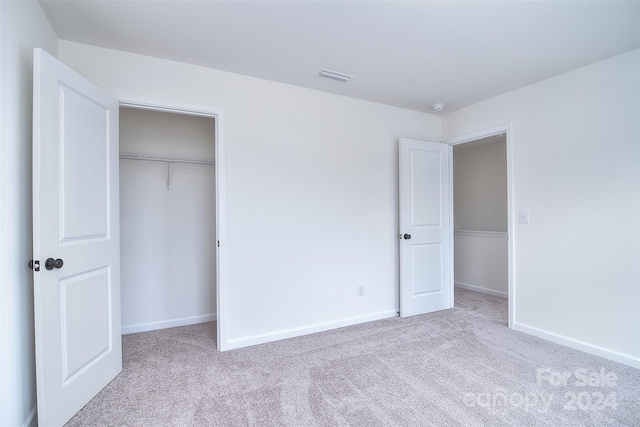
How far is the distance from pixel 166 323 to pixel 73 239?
1780mm

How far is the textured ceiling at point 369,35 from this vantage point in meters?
1.91

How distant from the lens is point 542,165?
9.75 feet

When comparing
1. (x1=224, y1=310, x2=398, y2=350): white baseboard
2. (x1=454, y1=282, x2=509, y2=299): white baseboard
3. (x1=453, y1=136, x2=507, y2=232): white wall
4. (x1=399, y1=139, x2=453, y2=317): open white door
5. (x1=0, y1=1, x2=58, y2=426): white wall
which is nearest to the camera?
(x1=0, y1=1, x2=58, y2=426): white wall

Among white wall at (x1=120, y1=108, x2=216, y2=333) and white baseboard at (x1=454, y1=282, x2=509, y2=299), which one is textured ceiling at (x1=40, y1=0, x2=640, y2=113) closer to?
white wall at (x1=120, y1=108, x2=216, y2=333)

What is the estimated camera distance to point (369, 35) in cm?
220

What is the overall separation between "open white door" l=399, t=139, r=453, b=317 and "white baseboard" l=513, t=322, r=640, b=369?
36.1 inches

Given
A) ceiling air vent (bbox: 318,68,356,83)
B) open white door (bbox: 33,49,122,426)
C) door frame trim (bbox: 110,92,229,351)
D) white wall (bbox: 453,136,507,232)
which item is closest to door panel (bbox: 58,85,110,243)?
open white door (bbox: 33,49,122,426)

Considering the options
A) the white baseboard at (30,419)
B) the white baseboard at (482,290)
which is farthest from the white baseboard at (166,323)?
the white baseboard at (482,290)

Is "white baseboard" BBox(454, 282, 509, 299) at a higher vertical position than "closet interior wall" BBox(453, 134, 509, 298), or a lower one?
lower

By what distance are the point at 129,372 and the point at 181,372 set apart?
390 mm

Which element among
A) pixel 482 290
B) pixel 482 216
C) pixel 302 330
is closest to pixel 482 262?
pixel 482 290

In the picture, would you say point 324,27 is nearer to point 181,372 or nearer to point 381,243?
point 381,243

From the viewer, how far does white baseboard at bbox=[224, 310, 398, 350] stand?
9.14ft

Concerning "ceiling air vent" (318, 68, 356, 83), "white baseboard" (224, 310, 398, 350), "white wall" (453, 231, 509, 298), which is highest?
"ceiling air vent" (318, 68, 356, 83)
